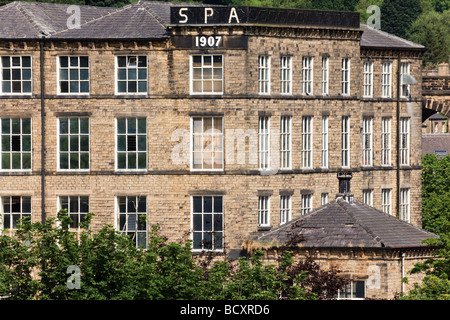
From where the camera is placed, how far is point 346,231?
56594 mm

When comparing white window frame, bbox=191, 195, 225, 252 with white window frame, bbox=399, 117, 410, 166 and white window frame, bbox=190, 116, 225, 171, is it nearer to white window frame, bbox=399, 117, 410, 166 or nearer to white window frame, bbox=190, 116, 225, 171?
white window frame, bbox=190, 116, 225, 171

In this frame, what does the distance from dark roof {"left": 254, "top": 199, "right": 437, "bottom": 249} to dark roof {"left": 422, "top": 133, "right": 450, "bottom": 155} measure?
55.4 meters

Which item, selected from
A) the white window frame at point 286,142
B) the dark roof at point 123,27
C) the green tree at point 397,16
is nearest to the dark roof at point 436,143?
the white window frame at point 286,142

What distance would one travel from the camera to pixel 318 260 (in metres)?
55.8

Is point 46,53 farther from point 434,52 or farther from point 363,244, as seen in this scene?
point 434,52

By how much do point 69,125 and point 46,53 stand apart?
376 cm

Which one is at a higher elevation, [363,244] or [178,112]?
[178,112]

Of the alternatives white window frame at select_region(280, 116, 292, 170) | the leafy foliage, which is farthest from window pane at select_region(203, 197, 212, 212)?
the leafy foliage

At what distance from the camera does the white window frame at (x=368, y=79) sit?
74.2 meters

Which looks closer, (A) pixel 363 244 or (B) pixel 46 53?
(A) pixel 363 244
